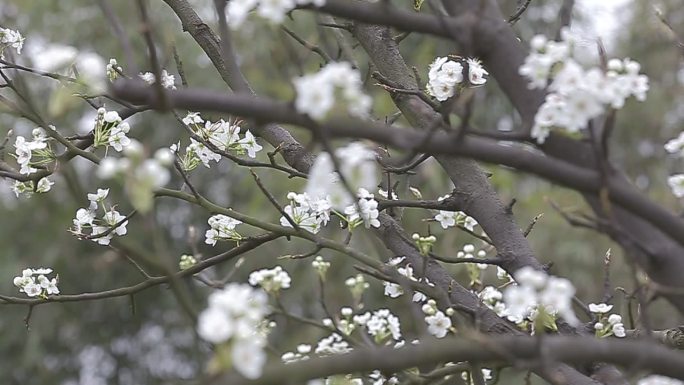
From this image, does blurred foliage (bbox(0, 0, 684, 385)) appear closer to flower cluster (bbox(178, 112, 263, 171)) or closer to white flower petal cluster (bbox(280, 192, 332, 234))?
flower cluster (bbox(178, 112, 263, 171))

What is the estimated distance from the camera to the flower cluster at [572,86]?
0.73m

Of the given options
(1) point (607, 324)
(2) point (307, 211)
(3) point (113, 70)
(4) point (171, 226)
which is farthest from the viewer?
(4) point (171, 226)

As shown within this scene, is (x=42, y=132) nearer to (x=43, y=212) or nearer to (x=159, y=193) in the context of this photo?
(x=159, y=193)

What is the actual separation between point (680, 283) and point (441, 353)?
0.31 meters

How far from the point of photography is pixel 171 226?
17.5ft

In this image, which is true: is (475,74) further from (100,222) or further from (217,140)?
(100,222)

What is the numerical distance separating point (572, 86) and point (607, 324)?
0.67m

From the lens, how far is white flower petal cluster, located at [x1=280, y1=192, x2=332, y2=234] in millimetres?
1356

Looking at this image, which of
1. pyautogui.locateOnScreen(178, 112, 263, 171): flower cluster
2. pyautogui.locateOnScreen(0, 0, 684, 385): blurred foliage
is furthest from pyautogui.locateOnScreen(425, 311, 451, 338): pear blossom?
pyautogui.locateOnScreen(0, 0, 684, 385): blurred foliage

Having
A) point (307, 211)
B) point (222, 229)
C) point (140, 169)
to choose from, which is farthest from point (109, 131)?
point (140, 169)

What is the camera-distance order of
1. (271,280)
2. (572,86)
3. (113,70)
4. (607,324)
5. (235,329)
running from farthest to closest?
(113,70) < (607,324) < (271,280) < (572,86) < (235,329)

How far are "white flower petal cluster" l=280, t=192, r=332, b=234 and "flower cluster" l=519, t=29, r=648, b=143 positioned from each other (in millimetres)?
624

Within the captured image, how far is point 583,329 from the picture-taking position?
4.33ft

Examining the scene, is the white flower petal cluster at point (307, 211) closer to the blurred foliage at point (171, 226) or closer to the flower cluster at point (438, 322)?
the flower cluster at point (438, 322)
